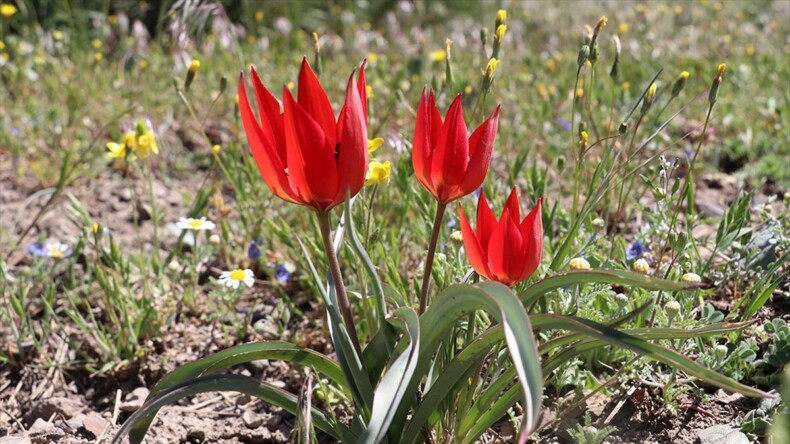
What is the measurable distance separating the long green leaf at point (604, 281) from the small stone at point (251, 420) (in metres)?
0.88

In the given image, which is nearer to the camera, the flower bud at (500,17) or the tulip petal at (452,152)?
the tulip petal at (452,152)

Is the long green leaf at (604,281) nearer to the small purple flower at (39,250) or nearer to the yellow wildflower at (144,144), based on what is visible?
the yellow wildflower at (144,144)

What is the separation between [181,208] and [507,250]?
209 cm

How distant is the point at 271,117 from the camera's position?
1270mm

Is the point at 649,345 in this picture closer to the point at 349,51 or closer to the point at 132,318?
the point at 132,318

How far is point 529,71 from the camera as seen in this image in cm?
443

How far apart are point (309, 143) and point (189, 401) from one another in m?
1.07

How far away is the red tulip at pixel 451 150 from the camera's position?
50.9 inches

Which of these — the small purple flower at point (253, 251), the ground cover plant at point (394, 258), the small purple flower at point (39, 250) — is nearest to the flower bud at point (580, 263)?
the ground cover plant at point (394, 258)

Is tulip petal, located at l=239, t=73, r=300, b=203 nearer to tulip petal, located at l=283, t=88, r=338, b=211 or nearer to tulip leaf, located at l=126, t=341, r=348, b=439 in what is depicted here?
tulip petal, located at l=283, t=88, r=338, b=211

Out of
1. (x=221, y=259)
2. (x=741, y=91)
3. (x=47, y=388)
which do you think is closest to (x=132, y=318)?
(x=47, y=388)

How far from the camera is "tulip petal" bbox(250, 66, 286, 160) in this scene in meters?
1.26

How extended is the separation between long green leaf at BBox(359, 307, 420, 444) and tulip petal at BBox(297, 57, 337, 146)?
33 centimetres

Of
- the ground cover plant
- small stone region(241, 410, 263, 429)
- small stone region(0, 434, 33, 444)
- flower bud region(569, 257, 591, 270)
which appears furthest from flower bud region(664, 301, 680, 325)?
small stone region(0, 434, 33, 444)
